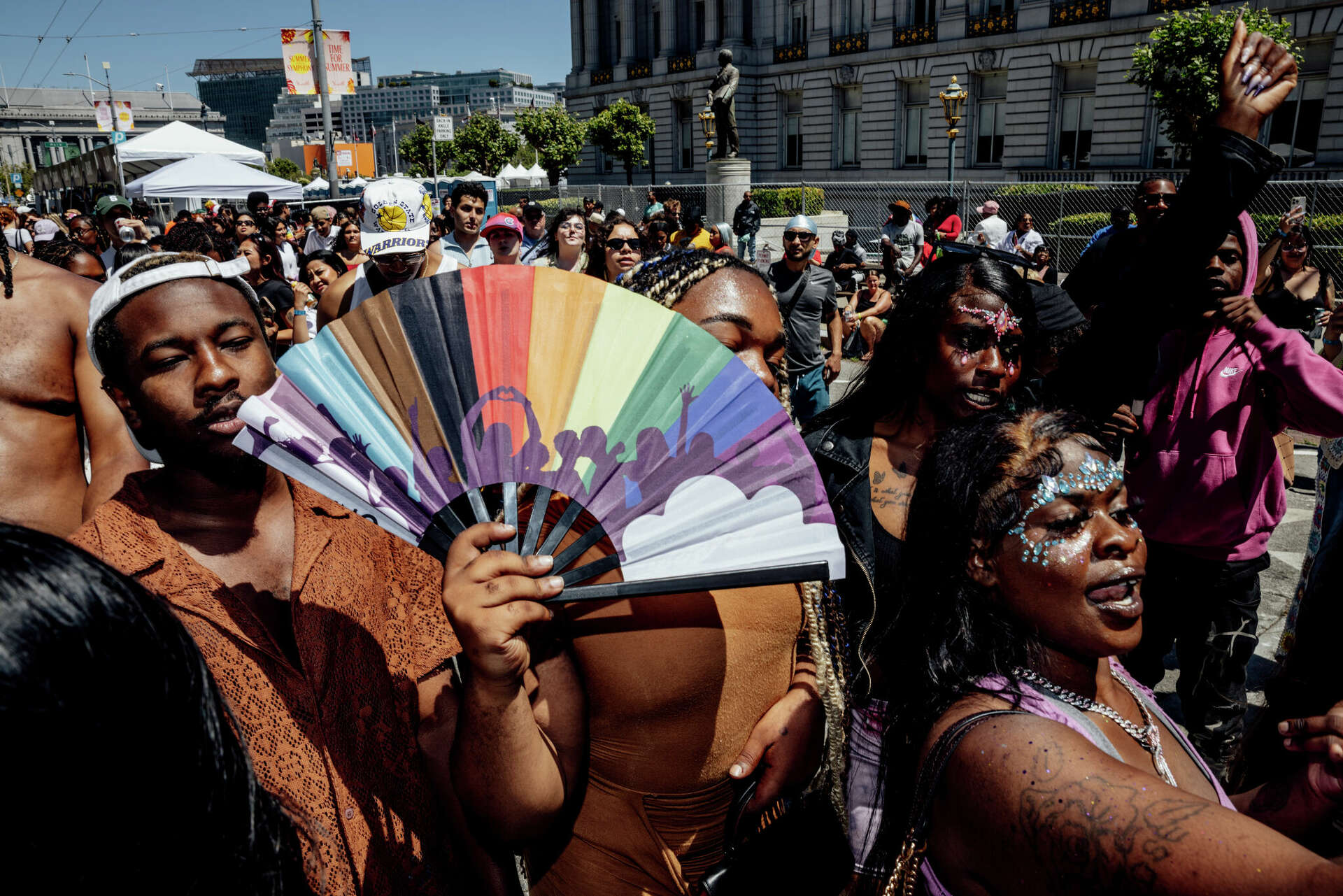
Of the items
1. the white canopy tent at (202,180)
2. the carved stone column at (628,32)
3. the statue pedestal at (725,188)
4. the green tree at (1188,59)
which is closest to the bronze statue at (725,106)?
the statue pedestal at (725,188)

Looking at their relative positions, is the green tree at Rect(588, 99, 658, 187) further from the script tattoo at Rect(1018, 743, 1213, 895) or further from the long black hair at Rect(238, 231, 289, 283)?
the script tattoo at Rect(1018, 743, 1213, 895)

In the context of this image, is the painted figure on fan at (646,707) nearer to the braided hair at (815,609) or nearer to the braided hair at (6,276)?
the braided hair at (815,609)

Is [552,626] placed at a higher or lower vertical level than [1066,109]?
lower

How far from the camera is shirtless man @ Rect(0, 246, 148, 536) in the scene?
2514 millimetres

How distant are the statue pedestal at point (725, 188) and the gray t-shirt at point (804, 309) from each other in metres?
15.3

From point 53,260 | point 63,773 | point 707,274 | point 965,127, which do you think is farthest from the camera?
point 965,127

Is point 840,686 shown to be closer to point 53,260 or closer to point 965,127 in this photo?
point 53,260

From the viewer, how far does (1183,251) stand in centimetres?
201

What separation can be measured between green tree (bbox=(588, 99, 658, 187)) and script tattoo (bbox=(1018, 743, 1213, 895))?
1636 inches

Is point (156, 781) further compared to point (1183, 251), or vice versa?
point (1183, 251)

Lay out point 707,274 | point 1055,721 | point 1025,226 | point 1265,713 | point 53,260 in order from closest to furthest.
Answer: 1. point 1055,721
2. point 1265,713
3. point 707,274
4. point 53,260
5. point 1025,226

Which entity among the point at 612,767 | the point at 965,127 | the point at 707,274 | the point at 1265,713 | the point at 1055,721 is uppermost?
the point at 965,127

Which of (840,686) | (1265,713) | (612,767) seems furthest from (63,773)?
(1265,713)

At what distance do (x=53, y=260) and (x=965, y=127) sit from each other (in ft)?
105
